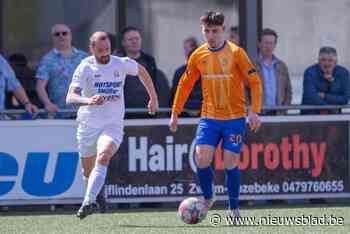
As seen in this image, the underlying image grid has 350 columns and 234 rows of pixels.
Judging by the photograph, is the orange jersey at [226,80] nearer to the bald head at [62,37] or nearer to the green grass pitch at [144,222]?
the green grass pitch at [144,222]

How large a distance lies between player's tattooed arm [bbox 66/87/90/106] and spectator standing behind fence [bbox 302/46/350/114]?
3600 mm

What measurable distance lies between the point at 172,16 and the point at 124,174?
2482mm

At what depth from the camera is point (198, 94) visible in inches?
554

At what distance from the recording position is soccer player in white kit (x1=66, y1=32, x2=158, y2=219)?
38.1ft

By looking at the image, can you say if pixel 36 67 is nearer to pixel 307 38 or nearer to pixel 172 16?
pixel 172 16

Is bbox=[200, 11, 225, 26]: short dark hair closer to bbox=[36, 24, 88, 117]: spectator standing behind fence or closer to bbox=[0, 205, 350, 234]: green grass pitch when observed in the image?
bbox=[0, 205, 350, 234]: green grass pitch

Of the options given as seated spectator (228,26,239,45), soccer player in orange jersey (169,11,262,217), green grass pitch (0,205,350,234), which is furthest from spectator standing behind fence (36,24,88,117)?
soccer player in orange jersey (169,11,262,217)

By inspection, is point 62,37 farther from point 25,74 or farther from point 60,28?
point 25,74

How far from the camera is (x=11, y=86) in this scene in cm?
1376

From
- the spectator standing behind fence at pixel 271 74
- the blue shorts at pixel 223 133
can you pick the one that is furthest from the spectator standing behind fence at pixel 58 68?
the blue shorts at pixel 223 133

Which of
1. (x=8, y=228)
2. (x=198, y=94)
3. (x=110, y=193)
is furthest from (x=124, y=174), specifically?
(x=8, y=228)

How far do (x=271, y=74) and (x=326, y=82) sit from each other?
67 cm

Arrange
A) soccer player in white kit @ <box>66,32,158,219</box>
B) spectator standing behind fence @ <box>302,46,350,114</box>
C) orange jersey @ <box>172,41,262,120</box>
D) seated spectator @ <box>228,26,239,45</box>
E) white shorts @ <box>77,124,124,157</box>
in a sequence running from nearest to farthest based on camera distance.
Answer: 1. orange jersey @ <box>172,41,262,120</box>
2. soccer player in white kit @ <box>66,32,158,219</box>
3. white shorts @ <box>77,124,124,157</box>
4. spectator standing behind fence @ <box>302,46,350,114</box>
5. seated spectator @ <box>228,26,239,45</box>

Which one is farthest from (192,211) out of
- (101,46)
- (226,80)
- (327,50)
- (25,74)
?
(25,74)
